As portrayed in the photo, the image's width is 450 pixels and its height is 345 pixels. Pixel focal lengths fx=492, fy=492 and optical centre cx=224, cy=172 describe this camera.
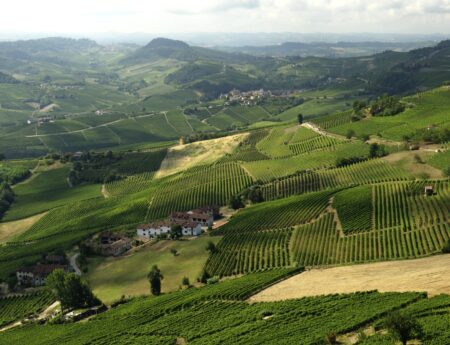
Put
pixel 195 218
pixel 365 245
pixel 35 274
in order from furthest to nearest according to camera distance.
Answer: pixel 195 218 → pixel 35 274 → pixel 365 245

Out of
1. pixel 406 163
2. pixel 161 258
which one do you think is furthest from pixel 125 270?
pixel 406 163

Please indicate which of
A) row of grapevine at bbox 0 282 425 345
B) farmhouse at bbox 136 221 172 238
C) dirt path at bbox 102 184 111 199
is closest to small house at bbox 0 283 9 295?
row of grapevine at bbox 0 282 425 345

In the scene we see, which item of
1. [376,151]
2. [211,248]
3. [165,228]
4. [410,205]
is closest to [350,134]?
[376,151]

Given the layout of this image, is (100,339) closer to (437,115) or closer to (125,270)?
(125,270)

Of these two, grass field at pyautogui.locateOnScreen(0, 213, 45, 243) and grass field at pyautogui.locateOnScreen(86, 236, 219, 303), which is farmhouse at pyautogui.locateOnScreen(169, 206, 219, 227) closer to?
grass field at pyautogui.locateOnScreen(86, 236, 219, 303)

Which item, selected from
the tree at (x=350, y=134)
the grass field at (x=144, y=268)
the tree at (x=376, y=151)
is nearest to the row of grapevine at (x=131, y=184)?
the grass field at (x=144, y=268)

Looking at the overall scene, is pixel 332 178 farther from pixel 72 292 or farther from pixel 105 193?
pixel 105 193
